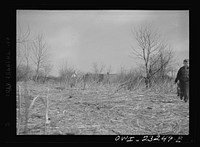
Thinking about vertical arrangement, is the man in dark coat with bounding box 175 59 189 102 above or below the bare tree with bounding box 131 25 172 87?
below

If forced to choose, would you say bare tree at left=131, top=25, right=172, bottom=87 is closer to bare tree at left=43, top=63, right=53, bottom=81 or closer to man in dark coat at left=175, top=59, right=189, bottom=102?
man in dark coat at left=175, top=59, right=189, bottom=102

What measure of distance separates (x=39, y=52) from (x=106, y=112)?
50.6 inches

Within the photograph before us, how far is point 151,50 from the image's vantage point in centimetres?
311

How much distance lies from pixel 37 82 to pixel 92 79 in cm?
79

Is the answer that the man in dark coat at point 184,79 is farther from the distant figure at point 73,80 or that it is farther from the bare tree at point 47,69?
the bare tree at point 47,69

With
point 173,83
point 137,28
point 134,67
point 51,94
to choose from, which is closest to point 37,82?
point 51,94

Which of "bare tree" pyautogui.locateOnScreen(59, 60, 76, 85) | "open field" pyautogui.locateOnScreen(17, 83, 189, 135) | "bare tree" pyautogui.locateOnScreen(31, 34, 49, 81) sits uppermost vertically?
"bare tree" pyautogui.locateOnScreen(31, 34, 49, 81)

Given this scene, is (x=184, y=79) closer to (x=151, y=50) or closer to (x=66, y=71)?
(x=151, y=50)

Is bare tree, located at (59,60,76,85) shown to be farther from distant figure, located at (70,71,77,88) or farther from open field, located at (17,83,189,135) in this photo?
open field, located at (17,83,189,135)

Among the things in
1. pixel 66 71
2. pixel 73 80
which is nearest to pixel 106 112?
pixel 73 80

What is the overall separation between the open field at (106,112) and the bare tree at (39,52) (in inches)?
11.3

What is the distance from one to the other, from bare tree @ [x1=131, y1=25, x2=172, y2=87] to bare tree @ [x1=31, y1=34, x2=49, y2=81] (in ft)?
4.17

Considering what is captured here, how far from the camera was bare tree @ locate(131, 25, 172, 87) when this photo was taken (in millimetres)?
3088

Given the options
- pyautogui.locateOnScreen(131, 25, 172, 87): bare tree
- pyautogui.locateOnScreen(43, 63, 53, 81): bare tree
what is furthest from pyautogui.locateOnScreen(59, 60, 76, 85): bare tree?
pyautogui.locateOnScreen(131, 25, 172, 87): bare tree
